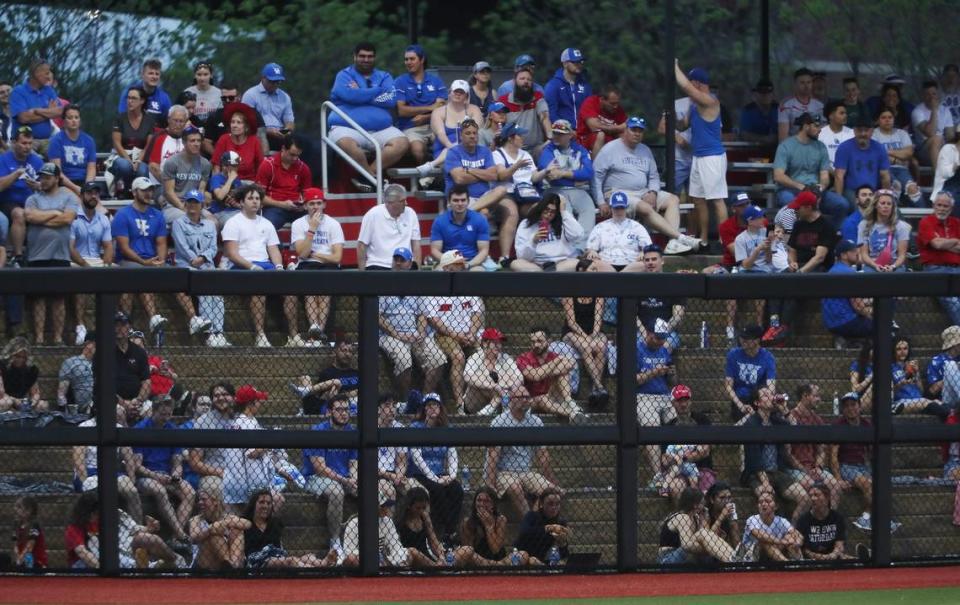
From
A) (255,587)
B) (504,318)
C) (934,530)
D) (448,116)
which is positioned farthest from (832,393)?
(448,116)

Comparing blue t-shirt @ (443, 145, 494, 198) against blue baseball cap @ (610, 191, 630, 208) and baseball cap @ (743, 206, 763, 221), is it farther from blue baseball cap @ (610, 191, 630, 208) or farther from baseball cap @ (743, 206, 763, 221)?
baseball cap @ (743, 206, 763, 221)

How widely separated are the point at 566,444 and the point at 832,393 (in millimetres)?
1557

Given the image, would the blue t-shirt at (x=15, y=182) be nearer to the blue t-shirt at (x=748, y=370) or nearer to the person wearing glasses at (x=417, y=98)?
the person wearing glasses at (x=417, y=98)

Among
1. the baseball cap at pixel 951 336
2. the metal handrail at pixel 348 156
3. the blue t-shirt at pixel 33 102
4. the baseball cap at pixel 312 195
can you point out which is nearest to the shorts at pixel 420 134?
the metal handrail at pixel 348 156

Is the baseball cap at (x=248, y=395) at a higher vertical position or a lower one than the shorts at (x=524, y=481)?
higher

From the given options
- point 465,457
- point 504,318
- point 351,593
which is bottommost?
point 351,593

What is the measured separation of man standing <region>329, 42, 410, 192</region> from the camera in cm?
1639

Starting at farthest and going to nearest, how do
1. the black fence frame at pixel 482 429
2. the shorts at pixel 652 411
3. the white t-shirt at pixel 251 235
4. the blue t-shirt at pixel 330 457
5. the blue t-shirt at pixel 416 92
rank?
the blue t-shirt at pixel 416 92
the white t-shirt at pixel 251 235
the shorts at pixel 652 411
the blue t-shirt at pixel 330 457
the black fence frame at pixel 482 429

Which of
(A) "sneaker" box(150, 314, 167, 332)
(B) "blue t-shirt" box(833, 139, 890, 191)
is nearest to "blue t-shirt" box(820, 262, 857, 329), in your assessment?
(A) "sneaker" box(150, 314, 167, 332)

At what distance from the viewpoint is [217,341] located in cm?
913

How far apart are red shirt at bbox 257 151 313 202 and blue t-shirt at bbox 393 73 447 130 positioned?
1.67m

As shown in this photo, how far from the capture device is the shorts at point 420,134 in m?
16.6

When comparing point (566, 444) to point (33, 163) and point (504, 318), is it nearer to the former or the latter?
point (504, 318)

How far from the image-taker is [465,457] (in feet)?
30.8
